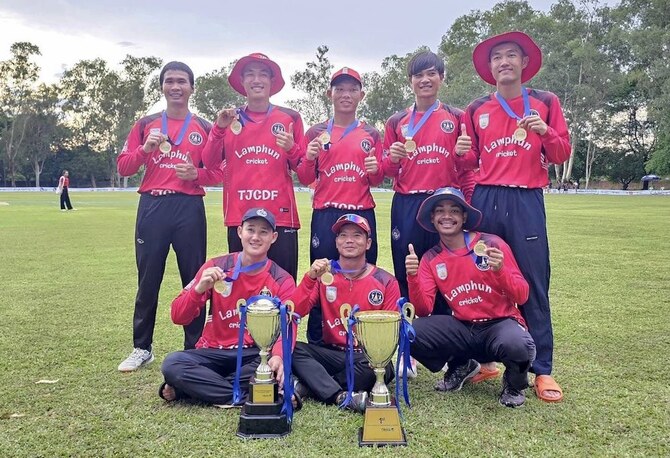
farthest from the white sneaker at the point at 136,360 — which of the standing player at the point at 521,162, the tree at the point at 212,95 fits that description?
the tree at the point at 212,95

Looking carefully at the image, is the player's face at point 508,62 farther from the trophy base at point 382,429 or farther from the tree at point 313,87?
the tree at point 313,87

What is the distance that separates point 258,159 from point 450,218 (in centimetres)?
157

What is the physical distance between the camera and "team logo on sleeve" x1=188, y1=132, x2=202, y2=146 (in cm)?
458

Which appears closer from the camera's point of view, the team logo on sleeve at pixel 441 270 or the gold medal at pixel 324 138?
the team logo on sleeve at pixel 441 270

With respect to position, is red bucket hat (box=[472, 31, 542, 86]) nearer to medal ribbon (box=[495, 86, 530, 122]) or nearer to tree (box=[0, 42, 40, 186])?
medal ribbon (box=[495, 86, 530, 122])

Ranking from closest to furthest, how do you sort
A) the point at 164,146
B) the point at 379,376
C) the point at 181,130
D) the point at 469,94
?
the point at 379,376, the point at 164,146, the point at 181,130, the point at 469,94

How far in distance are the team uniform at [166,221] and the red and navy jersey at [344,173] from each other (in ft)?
2.72

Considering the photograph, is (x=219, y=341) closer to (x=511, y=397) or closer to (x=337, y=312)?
(x=337, y=312)

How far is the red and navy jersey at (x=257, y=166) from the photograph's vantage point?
4363 millimetres

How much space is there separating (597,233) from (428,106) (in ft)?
36.8

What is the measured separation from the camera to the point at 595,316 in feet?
18.9

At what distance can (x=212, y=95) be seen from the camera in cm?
6194

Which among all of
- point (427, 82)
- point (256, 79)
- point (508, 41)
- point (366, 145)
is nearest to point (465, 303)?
point (366, 145)

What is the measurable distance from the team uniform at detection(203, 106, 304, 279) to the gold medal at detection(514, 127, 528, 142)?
1641 millimetres
